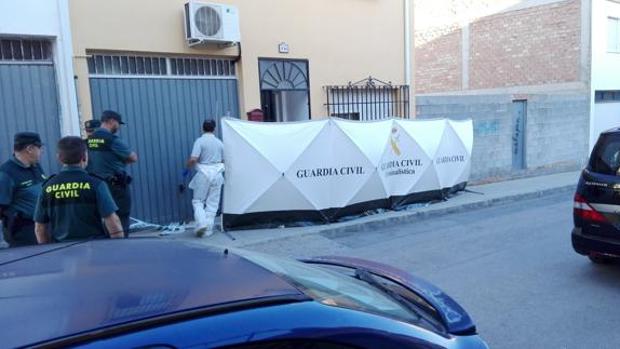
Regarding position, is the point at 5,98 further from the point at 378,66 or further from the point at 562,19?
the point at 562,19

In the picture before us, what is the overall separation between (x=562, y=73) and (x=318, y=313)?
1904 cm

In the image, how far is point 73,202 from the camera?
150 inches

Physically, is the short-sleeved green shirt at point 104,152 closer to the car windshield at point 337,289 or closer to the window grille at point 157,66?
the window grille at point 157,66

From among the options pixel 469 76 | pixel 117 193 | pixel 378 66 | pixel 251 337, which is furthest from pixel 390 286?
pixel 469 76

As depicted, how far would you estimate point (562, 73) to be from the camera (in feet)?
59.1

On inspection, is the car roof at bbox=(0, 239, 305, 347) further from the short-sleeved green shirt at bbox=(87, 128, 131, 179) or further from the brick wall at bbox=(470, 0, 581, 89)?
the brick wall at bbox=(470, 0, 581, 89)

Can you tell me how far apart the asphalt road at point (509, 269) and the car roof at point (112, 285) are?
2.79 m

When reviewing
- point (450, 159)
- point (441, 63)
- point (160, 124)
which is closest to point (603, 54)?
point (441, 63)

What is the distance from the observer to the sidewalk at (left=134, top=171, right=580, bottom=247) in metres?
7.31

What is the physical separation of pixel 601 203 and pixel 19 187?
544 cm

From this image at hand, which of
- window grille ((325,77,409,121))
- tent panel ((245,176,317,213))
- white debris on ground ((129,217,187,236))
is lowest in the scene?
white debris on ground ((129,217,187,236))

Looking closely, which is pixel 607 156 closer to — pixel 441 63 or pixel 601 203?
pixel 601 203

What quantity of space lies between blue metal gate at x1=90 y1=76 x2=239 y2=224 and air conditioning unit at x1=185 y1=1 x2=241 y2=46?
0.73 metres

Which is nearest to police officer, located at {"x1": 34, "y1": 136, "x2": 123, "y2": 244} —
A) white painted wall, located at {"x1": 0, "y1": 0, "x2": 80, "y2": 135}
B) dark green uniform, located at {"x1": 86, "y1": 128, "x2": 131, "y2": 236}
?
dark green uniform, located at {"x1": 86, "y1": 128, "x2": 131, "y2": 236}
